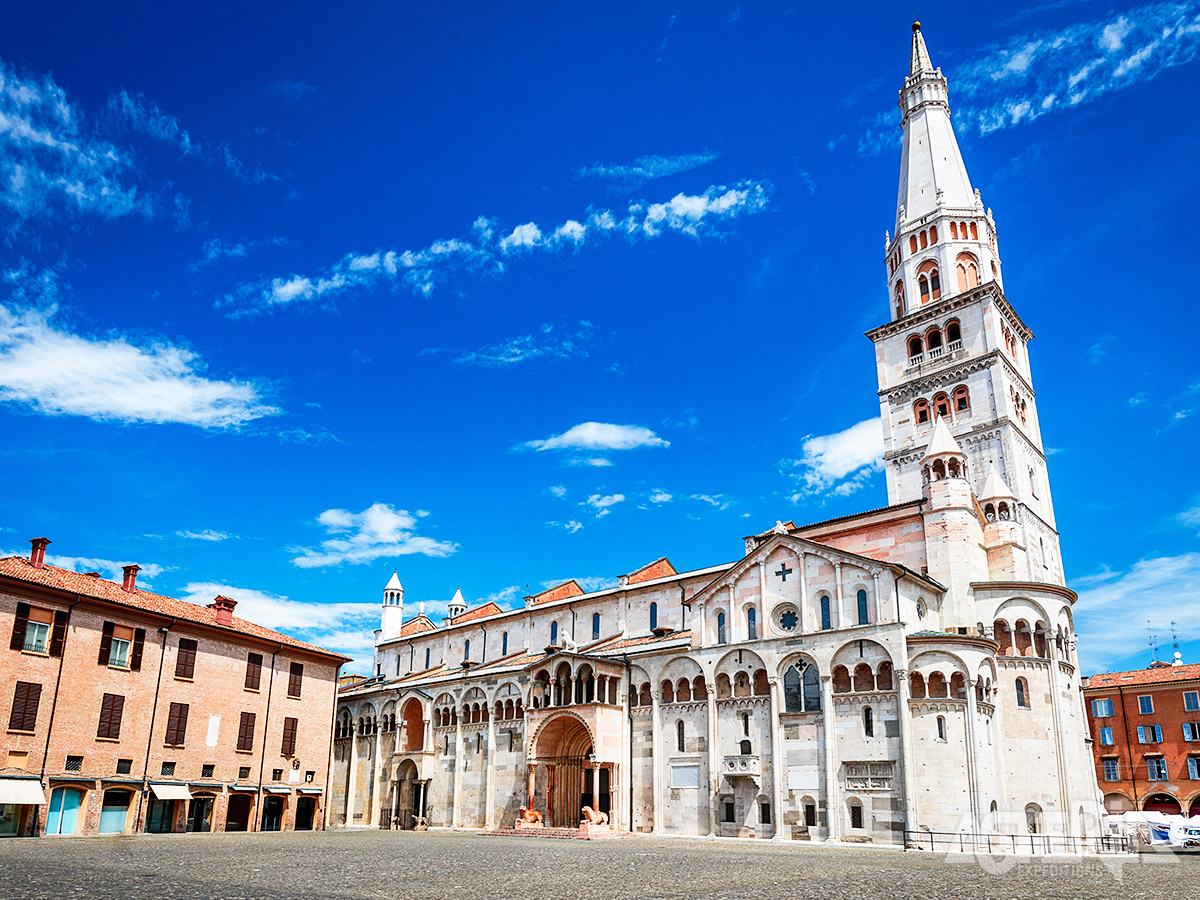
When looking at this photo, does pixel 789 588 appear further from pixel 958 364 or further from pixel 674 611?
pixel 958 364

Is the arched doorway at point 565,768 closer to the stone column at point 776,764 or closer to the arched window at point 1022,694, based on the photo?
the stone column at point 776,764

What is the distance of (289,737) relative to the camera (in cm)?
4559

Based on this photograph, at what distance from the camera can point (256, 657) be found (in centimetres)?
4472

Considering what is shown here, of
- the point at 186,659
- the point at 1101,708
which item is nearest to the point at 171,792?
the point at 186,659

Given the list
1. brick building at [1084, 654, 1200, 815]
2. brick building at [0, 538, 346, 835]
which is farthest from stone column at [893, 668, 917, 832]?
brick building at [0, 538, 346, 835]

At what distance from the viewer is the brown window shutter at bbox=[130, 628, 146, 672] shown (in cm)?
3936

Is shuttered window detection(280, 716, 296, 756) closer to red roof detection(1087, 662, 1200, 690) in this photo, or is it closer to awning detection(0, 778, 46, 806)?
awning detection(0, 778, 46, 806)

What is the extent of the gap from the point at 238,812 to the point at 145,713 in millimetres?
7341

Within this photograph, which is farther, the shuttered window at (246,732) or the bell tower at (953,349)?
the bell tower at (953,349)

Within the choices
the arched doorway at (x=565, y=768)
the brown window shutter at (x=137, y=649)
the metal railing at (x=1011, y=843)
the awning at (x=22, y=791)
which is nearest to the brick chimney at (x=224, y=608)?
the brown window shutter at (x=137, y=649)

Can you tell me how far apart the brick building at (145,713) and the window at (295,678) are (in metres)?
0.07

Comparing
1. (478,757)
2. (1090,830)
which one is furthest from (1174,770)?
(478,757)

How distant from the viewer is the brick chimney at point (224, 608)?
45719mm

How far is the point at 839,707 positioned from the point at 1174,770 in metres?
35.2
